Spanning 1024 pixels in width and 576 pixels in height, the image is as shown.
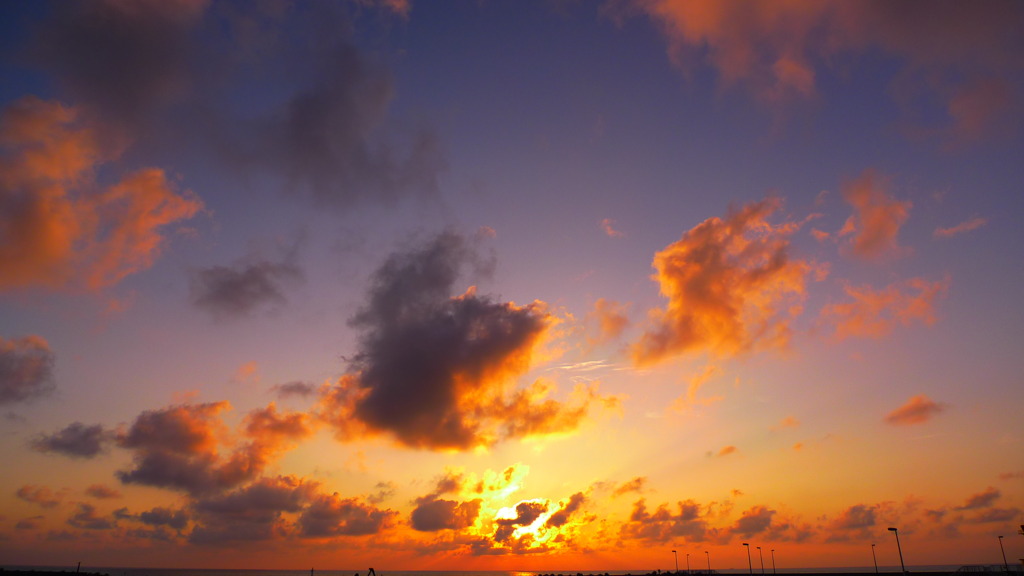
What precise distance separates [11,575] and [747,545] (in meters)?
207

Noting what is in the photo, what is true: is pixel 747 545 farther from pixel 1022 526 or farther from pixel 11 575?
pixel 11 575

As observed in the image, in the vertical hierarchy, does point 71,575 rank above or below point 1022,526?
below

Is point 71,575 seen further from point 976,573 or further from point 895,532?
point 976,573

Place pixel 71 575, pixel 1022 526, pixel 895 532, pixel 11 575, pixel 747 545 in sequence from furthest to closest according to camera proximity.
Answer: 1. pixel 747 545
2. pixel 71 575
3. pixel 11 575
4. pixel 895 532
5. pixel 1022 526

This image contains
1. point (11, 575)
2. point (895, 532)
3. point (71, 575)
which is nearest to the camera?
point (895, 532)

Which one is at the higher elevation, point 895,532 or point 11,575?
point 895,532

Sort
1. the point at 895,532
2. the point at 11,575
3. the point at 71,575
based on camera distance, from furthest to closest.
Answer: the point at 71,575, the point at 11,575, the point at 895,532

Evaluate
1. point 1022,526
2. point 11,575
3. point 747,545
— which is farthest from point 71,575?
point 1022,526

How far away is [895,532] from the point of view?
10394 centimetres

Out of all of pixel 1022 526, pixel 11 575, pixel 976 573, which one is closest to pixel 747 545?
pixel 976 573

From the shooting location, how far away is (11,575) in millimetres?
127188

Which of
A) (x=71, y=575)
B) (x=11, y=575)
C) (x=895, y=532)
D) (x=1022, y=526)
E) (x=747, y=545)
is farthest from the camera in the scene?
(x=747, y=545)

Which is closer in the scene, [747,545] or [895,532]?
[895,532]

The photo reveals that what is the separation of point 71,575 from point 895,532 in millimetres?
214003
